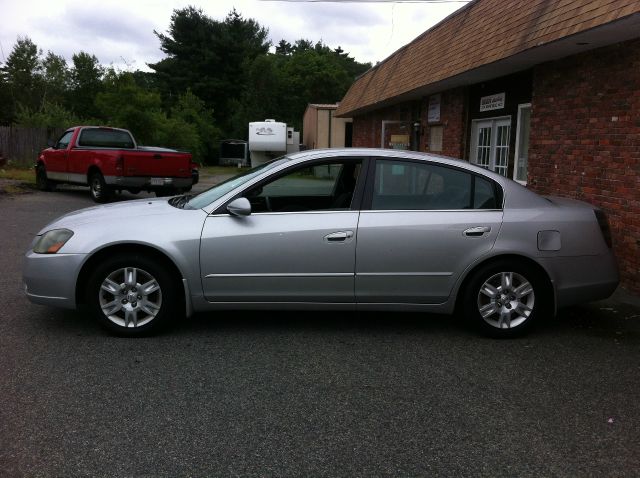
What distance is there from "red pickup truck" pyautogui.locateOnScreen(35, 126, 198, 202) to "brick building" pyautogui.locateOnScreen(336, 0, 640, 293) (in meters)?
5.92

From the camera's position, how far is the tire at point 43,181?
1707 centimetres

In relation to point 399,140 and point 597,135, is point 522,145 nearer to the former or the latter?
point 597,135

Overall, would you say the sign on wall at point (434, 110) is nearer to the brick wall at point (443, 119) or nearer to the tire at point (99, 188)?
the brick wall at point (443, 119)

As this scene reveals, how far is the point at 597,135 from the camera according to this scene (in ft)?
23.6

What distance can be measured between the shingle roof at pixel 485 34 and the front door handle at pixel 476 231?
2352 millimetres

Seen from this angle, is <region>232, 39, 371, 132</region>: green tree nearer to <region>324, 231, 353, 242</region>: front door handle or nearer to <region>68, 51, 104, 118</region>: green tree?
<region>68, 51, 104, 118</region>: green tree

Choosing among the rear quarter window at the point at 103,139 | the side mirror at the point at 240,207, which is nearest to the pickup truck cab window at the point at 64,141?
the rear quarter window at the point at 103,139

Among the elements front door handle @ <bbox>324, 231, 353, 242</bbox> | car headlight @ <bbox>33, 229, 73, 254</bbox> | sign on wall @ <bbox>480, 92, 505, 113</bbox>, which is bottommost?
car headlight @ <bbox>33, 229, 73, 254</bbox>

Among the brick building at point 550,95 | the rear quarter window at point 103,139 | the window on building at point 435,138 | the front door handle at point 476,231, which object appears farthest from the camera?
the rear quarter window at point 103,139

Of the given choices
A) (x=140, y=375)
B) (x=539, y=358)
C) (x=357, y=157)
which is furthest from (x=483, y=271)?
(x=140, y=375)

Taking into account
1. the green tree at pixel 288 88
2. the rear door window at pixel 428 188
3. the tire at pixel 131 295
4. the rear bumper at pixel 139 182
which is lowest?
the tire at pixel 131 295

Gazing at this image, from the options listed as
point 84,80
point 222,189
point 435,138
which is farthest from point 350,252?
point 84,80

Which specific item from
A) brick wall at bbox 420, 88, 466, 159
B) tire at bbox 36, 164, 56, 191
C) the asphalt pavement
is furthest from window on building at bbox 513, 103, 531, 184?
tire at bbox 36, 164, 56, 191

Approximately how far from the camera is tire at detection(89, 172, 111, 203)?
47.4ft
